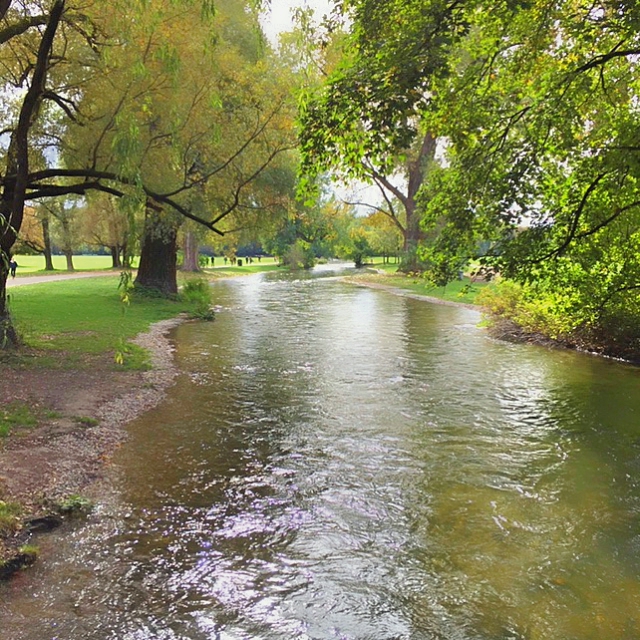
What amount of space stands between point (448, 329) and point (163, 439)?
12778mm

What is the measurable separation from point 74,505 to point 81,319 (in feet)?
38.0

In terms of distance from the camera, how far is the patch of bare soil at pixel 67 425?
18.8 feet

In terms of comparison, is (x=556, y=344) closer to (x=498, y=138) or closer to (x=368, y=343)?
(x=368, y=343)

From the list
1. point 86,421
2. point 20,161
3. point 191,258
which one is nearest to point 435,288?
point 20,161

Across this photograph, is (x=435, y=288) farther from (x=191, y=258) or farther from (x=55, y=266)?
(x=55, y=266)

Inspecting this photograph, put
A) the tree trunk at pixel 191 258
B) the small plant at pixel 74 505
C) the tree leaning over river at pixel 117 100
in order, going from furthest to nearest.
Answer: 1. the tree trunk at pixel 191 258
2. the tree leaning over river at pixel 117 100
3. the small plant at pixel 74 505

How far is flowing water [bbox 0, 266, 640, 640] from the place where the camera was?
13.1 feet

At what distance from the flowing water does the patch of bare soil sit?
0.40 meters

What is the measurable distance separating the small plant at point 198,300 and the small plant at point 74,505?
14367mm

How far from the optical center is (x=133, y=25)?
10156mm

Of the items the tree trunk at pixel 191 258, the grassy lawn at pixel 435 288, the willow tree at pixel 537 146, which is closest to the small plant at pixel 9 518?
the willow tree at pixel 537 146

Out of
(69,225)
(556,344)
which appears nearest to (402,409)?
(556,344)

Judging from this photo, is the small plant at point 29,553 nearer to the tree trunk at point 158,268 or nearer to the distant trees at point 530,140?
the distant trees at point 530,140

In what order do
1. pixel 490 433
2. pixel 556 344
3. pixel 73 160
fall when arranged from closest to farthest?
pixel 490 433 < pixel 73 160 < pixel 556 344
